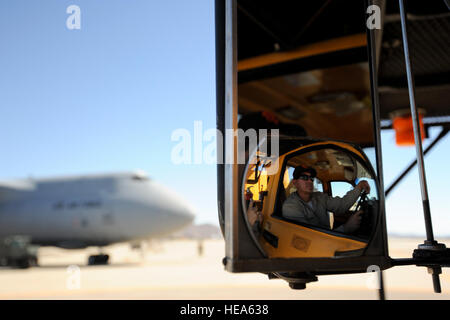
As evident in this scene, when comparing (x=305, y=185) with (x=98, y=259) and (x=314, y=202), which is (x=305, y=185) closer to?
(x=314, y=202)

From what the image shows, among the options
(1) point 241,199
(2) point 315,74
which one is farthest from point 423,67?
(1) point 241,199

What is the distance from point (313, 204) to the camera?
2545 millimetres

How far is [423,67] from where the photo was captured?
5.88 m

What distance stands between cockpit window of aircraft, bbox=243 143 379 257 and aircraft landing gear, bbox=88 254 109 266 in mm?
21162

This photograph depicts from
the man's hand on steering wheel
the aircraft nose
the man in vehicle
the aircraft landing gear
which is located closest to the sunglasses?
the man in vehicle

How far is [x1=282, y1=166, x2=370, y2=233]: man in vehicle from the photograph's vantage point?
7.95 ft

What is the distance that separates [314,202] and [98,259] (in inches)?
846

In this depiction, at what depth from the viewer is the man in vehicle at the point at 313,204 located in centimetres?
242

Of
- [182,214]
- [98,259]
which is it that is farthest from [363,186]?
[98,259]

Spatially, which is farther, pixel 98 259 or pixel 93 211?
pixel 98 259

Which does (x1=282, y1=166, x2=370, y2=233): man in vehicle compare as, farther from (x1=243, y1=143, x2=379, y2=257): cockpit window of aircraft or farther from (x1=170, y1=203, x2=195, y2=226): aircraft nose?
(x1=170, y1=203, x2=195, y2=226): aircraft nose

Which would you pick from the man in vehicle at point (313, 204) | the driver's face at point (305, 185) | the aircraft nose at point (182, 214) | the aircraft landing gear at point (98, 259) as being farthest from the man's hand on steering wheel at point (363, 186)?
the aircraft landing gear at point (98, 259)

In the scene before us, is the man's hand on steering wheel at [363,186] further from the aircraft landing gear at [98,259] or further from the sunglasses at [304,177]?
the aircraft landing gear at [98,259]

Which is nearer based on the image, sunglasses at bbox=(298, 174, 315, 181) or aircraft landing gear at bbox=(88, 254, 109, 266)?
sunglasses at bbox=(298, 174, 315, 181)
